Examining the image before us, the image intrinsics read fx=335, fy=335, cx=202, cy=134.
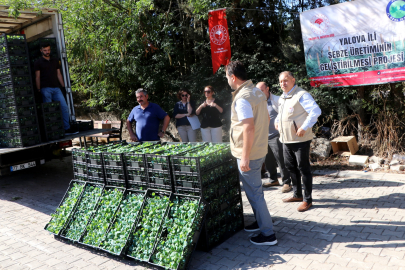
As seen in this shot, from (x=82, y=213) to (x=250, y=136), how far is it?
96.2 inches

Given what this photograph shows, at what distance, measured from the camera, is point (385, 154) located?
6801 millimetres

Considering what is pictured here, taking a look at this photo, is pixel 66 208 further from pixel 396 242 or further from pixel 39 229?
pixel 396 242

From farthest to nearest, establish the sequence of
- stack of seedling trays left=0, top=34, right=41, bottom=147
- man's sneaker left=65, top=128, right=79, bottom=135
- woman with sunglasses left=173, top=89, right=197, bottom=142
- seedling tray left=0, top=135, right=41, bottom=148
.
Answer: man's sneaker left=65, top=128, right=79, bottom=135 < woman with sunglasses left=173, top=89, right=197, bottom=142 < seedling tray left=0, top=135, right=41, bottom=148 < stack of seedling trays left=0, top=34, right=41, bottom=147

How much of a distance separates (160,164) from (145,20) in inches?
267

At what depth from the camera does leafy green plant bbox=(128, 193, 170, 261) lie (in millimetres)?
3635

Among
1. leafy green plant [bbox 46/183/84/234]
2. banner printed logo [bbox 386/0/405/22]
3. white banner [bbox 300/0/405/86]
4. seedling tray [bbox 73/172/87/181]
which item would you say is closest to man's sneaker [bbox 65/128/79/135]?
seedling tray [bbox 73/172/87/181]

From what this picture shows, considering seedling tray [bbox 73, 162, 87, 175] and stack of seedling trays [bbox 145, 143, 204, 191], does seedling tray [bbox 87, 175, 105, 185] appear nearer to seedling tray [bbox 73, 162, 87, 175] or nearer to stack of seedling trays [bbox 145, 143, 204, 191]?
seedling tray [bbox 73, 162, 87, 175]

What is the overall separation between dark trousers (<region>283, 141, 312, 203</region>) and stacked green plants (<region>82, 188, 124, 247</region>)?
2.37 metres

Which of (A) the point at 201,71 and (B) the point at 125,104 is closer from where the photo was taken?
(A) the point at 201,71

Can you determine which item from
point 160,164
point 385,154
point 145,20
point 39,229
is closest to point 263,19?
point 145,20

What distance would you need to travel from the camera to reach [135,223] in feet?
12.5

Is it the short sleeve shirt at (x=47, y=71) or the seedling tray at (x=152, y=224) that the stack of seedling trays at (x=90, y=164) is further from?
the short sleeve shirt at (x=47, y=71)

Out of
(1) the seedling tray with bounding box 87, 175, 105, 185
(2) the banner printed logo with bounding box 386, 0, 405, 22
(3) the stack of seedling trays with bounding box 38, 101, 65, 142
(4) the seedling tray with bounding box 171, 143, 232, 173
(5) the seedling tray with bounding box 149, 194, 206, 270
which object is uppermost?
(2) the banner printed logo with bounding box 386, 0, 405, 22

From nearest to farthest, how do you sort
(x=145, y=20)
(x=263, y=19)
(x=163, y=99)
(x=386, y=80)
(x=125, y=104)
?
(x=386, y=80) < (x=263, y=19) < (x=145, y=20) < (x=163, y=99) < (x=125, y=104)
